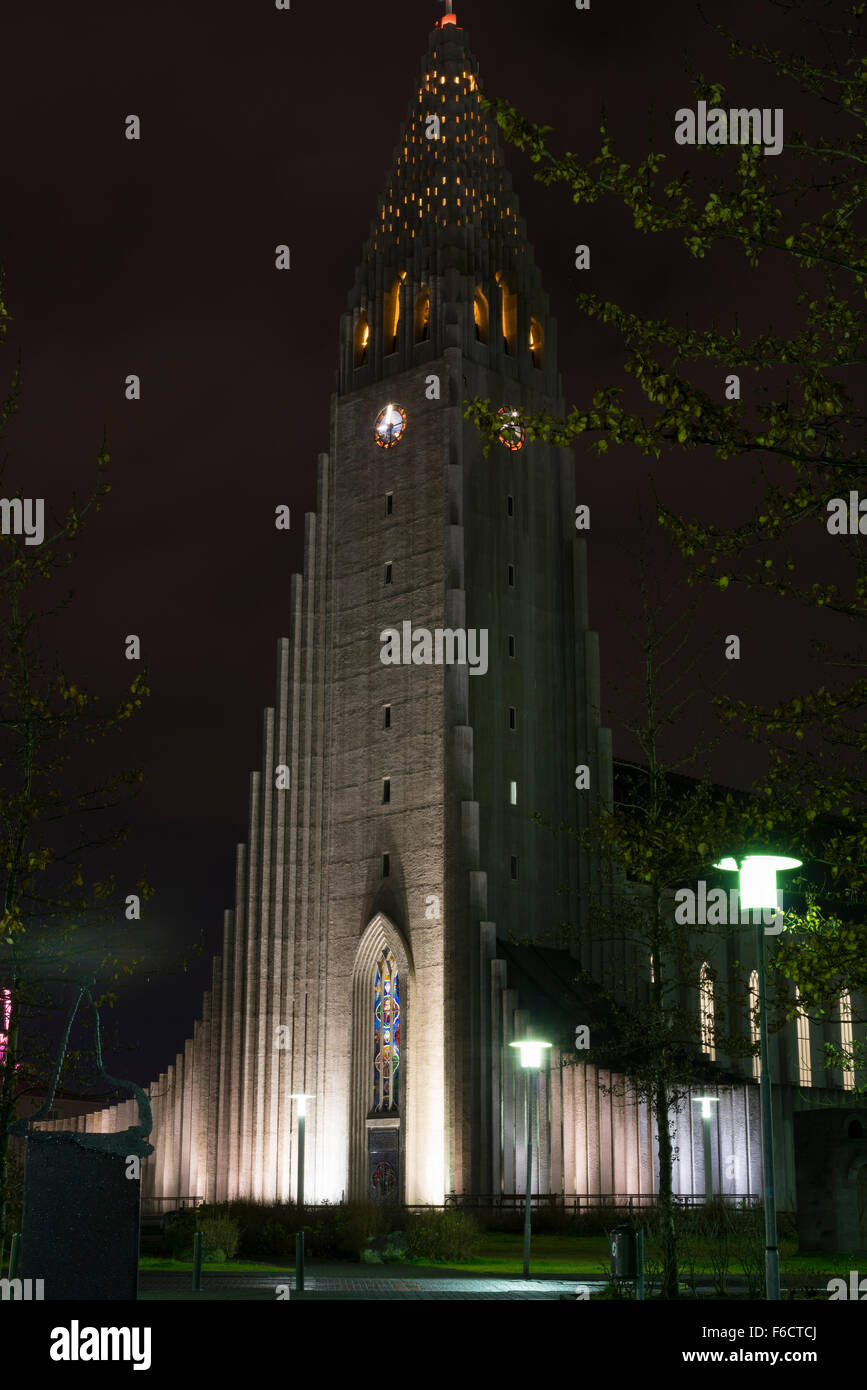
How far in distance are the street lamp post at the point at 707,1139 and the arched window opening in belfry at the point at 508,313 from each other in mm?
31617

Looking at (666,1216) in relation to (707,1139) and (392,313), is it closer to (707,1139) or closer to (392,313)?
(707,1139)

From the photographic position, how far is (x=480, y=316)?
7150 centimetres

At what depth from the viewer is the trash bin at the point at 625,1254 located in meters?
25.6

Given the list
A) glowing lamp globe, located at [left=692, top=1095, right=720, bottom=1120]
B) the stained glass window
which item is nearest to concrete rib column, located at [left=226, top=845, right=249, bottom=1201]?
the stained glass window

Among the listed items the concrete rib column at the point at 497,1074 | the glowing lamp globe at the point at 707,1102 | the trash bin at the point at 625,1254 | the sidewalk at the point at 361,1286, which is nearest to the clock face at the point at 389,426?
the concrete rib column at the point at 497,1074

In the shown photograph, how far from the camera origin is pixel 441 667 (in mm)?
66375

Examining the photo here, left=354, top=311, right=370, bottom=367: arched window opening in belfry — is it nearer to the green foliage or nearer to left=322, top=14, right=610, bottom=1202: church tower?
left=322, top=14, right=610, bottom=1202: church tower

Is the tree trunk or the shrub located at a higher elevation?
the tree trunk

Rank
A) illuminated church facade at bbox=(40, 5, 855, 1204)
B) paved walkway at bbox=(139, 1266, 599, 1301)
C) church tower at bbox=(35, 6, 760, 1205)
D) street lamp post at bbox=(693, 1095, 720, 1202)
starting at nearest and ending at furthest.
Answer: paved walkway at bbox=(139, 1266, 599, 1301) → street lamp post at bbox=(693, 1095, 720, 1202) → illuminated church facade at bbox=(40, 5, 855, 1204) → church tower at bbox=(35, 6, 760, 1205)

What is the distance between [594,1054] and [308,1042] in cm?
3291

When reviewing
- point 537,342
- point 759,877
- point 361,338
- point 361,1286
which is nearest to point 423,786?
point 537,342

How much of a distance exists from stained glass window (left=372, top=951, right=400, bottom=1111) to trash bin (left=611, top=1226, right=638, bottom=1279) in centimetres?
3952

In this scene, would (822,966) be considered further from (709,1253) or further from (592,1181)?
(592,1181)

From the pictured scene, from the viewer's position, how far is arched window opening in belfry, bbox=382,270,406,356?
7325 centimetres
